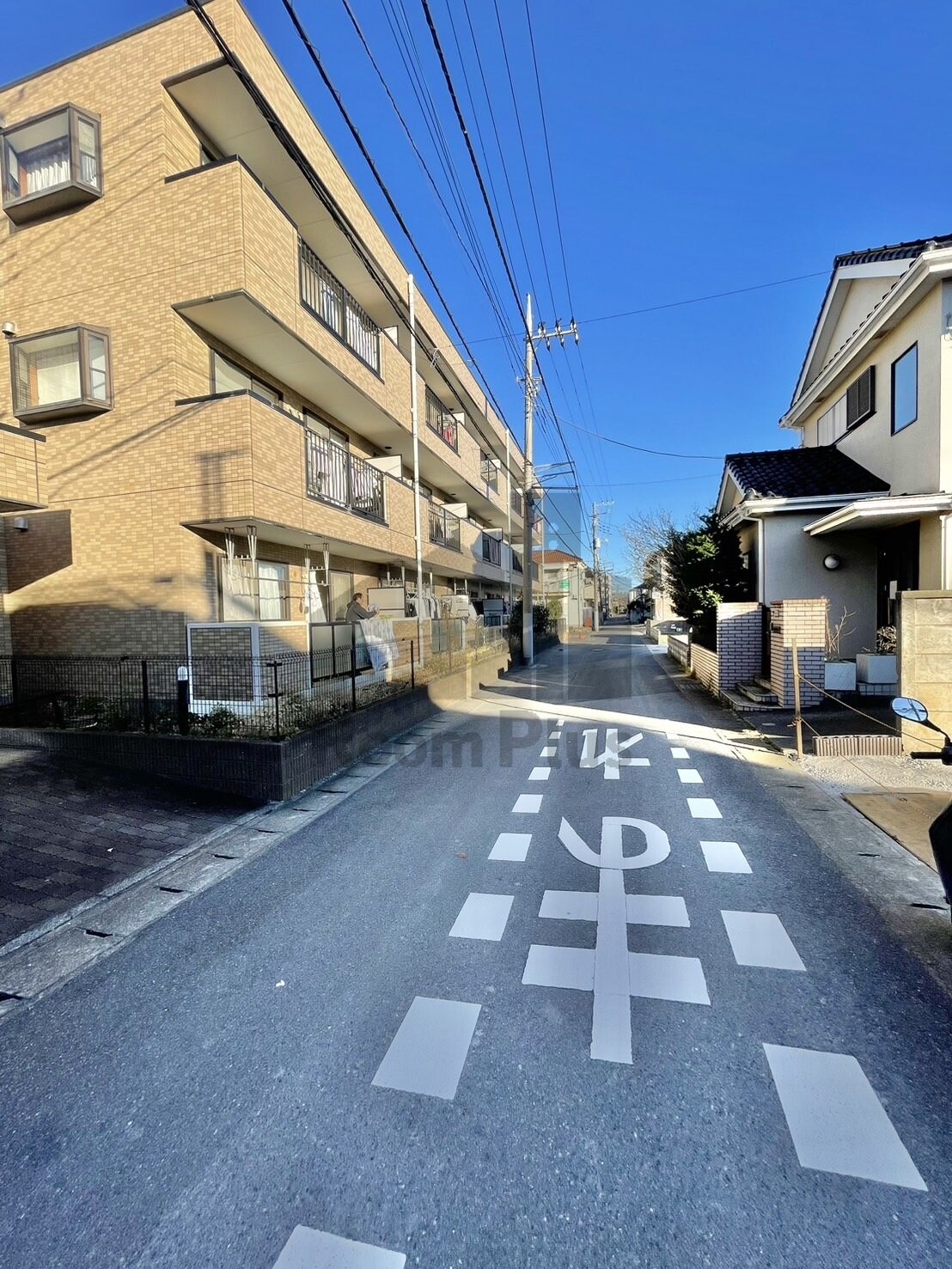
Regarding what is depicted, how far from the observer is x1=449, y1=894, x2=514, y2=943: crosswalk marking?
10.1 feet

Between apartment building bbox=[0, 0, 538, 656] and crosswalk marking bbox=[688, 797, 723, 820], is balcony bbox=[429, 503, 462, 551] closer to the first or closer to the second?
apartment building bbox=[0, 0, 538, 656]

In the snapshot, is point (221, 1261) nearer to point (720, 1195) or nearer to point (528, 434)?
point (720, 1195)

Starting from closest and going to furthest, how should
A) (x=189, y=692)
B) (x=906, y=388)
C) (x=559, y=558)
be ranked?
1. (x=189, y=692)
2. (x=906, y=388)
3. (x=559, y=558)

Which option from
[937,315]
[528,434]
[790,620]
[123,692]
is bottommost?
[123,692]

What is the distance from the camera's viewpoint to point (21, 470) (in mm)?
7172

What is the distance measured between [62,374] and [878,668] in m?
12.2

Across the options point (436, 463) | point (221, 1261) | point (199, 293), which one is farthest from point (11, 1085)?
point (436, 463)

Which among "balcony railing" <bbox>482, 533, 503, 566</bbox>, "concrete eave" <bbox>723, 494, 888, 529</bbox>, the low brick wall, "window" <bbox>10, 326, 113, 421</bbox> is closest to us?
the low brick wall

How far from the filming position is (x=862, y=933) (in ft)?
9.75

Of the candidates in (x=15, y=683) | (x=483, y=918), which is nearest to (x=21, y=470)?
(x=15, y=683)

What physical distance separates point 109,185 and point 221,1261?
10.7 meters

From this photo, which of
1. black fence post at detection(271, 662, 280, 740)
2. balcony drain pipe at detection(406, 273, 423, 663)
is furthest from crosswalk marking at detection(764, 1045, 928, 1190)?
balcony drain pipe at detection(406, 273, 423, 663)

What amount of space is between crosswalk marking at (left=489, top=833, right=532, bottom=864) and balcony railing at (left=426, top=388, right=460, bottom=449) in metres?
12.2

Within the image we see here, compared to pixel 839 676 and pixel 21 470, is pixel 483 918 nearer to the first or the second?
pixel 839 676
